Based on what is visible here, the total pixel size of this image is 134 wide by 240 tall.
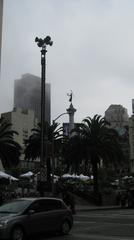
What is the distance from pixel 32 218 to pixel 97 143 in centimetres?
3169

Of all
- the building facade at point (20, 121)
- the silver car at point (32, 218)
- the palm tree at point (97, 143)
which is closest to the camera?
the silver car at point (32, 218)

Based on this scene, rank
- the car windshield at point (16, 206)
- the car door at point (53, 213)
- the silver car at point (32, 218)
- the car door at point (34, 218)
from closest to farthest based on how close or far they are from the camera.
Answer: the silver car at point (32, 218), the car door at point (34, 218), the car windshield at point (16, 206), the car door at point (53, 213)

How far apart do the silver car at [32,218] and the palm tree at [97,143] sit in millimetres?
29217

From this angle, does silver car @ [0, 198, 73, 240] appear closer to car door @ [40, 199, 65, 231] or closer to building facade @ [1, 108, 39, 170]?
car door @ [40, 199, 65, 231]

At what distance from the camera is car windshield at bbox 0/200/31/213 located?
52.4ft

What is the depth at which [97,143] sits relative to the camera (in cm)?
4722

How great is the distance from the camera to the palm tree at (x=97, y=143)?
47.3 meters

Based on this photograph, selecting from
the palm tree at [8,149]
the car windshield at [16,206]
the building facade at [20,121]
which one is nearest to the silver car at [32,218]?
the car windshield at [16,206]

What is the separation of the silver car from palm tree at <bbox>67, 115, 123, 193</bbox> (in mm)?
29217

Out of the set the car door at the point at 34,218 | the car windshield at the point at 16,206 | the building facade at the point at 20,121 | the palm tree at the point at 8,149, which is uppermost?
the building facade at the point at 20,121

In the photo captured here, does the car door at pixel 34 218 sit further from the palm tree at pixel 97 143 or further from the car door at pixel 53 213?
the palm tree at pixel 97 143

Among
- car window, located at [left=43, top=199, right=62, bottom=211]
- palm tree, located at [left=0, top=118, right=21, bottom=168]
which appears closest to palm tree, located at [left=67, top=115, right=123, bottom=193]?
palm tree, located at [left=0, top=118, right=21, bottom=168]

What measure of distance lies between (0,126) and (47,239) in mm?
36748

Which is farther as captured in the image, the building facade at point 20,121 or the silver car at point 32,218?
the building facade at point 20,121
